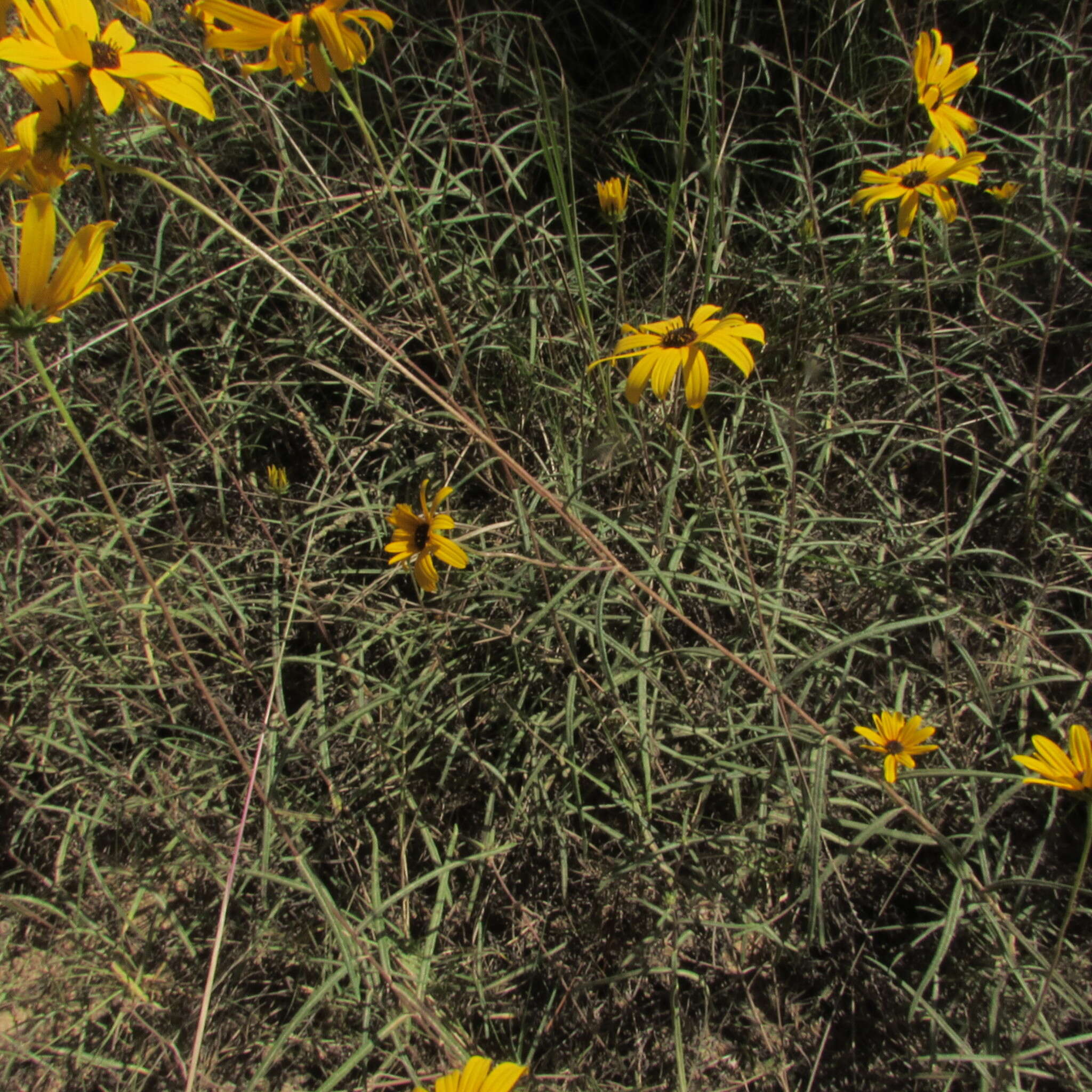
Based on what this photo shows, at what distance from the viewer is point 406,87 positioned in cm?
247

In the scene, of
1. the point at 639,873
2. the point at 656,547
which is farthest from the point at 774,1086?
the point at 656,547

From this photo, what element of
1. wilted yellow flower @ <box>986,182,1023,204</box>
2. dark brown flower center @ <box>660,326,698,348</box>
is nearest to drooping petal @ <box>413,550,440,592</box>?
dark brown flower center @ <box>660,326,698,348</box>

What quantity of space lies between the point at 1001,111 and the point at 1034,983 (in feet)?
7.37

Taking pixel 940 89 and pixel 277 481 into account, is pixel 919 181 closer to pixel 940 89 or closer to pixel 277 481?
pixel 940 89

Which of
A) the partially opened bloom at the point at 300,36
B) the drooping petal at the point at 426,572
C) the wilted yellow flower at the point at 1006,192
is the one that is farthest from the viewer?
the wilted yellow flower at the point at 1006,192

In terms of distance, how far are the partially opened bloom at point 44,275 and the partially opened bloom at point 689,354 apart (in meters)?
0.66

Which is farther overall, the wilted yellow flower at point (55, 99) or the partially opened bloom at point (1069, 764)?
the partially opened bloom at point (1069, 764)

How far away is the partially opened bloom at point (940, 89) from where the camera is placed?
148cm

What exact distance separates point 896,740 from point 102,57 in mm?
1498

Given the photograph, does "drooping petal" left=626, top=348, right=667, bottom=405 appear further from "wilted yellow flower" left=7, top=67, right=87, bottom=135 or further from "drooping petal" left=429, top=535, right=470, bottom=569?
"wilted yellow flower" left=7, top=67, right=87, bottom=135

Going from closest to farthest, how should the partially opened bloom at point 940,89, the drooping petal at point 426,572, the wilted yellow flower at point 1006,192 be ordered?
the drooping petal at point 426,572
the partially opened bloom at point 940,89
the wilted yellow flower at point 1006,192

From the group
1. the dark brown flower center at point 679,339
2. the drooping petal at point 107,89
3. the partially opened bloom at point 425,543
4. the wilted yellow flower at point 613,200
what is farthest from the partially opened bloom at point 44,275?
the wilted yellow flower at point 613,200

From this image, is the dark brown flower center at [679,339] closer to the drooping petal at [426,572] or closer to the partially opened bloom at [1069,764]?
the drooping petal at [426,572]

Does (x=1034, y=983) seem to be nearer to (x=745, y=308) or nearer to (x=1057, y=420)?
(x=1057, y=420)
